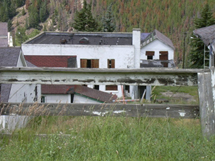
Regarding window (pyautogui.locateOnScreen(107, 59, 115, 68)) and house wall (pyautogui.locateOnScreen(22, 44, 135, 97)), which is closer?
house wall (pyautogui.locateOnScreen(22, 44, 135, 97))

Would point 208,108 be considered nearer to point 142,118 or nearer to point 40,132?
point 142,118

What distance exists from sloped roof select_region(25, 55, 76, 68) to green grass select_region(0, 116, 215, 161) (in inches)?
1300

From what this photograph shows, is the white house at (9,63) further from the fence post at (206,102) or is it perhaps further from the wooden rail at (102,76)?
the fence post at (206,102)

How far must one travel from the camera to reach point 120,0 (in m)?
143

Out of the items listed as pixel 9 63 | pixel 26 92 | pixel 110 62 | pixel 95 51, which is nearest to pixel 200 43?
pixel 110 62

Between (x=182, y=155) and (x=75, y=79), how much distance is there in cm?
168

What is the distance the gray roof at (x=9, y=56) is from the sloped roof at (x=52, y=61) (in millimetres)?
23098

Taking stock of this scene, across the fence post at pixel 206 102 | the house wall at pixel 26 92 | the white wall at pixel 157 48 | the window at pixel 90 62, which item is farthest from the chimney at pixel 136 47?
the fence post at pixel 206 102

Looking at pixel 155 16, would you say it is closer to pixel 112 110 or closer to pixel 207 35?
pixel 207 35

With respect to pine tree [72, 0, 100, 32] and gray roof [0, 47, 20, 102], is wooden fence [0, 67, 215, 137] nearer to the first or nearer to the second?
gray roof [0, 47, 20, 102]

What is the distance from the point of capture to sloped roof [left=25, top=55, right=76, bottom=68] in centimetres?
3727

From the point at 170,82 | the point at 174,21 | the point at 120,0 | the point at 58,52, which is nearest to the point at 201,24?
the point at 58,52

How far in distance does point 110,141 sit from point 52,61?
115 ft

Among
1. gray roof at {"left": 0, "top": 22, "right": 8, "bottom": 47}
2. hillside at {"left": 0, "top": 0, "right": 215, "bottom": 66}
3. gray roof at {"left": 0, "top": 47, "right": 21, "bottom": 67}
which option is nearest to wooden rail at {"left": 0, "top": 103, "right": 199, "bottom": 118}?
gray roof at {"left": 0, "top": 47, "right": 21, "bottom": 67}
